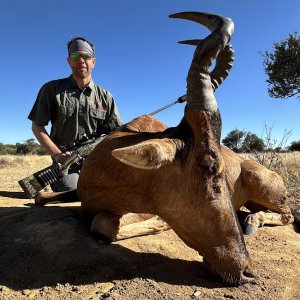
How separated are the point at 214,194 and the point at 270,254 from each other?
4.06 ft

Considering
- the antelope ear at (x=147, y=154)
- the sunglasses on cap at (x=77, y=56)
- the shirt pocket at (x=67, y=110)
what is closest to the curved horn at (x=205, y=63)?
the antelope ear at (x=147, y=154)

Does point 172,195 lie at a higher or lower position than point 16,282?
higher

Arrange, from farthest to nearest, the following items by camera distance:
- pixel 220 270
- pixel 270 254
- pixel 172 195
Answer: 1. pixel 270 254
2. pixel 172 195
3. pixel 220 270

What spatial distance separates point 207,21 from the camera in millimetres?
3195

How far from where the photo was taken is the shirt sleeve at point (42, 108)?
6.00m

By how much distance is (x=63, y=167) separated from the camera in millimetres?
5500

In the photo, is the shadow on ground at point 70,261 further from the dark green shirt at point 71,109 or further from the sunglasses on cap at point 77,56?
the sunglasses on cap at point 77,56

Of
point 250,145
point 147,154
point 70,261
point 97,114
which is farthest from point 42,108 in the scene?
point 250,145

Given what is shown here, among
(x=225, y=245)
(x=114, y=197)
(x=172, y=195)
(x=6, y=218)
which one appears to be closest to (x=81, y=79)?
(x=6, y=218)

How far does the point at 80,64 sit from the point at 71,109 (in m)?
0.72

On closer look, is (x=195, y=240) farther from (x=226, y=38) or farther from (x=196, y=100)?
(x=226, y=38)

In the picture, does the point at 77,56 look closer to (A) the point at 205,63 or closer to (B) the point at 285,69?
(A) the point at 205,63

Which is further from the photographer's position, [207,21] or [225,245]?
[207,21]

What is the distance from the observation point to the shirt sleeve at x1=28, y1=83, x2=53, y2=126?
600 cm
